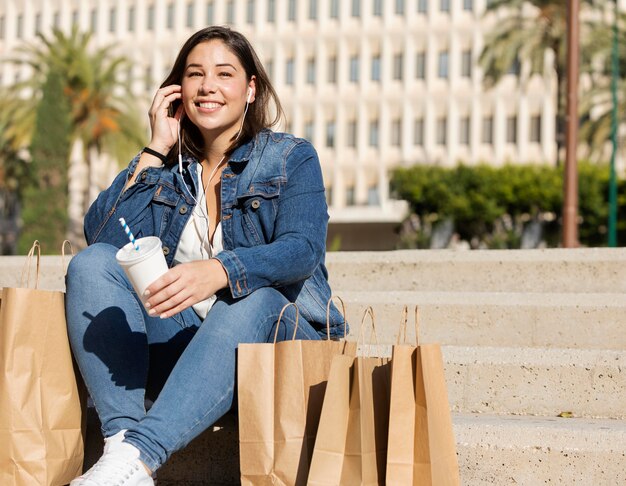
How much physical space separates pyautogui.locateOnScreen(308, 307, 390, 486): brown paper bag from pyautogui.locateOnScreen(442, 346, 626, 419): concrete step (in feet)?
3.46

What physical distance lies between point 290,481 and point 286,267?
2.03ft

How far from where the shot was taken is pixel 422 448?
2.76 meters

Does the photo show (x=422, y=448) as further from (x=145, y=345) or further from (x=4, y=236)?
(x=4, y=236)

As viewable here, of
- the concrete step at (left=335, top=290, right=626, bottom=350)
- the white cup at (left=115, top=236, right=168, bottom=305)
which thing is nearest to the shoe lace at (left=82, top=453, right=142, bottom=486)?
the white cup at (left=115, top=236, right=168, bottom=305)

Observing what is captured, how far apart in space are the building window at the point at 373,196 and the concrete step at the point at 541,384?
48.4 m

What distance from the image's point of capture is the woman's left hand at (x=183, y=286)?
2799 mm

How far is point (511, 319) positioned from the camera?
454 centimetres

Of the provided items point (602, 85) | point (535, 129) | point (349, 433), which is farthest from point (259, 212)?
point (535, 129)

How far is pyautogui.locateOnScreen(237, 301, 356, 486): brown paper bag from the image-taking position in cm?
287

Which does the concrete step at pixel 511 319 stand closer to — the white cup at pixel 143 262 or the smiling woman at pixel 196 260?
the smiling woman at pixel 196 260

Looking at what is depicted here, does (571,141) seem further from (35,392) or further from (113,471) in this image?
(113,471)

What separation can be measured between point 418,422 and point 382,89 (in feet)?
170

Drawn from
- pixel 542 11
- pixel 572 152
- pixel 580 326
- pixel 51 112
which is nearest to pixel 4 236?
pixel 51 112

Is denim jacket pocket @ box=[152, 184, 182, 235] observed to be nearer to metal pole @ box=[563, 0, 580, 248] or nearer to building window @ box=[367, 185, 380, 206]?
metal pole @ box=[563, 0, 580, 248]
